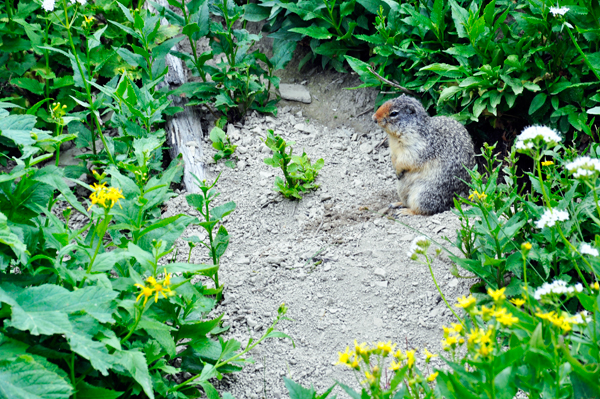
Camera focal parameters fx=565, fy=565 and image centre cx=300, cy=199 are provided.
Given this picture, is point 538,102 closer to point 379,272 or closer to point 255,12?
point 379,272

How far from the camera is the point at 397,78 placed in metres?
5.73

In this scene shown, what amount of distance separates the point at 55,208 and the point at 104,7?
6.49ft

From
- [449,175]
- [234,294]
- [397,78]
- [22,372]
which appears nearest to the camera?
[22,372]

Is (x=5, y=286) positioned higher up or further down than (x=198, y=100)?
higher up

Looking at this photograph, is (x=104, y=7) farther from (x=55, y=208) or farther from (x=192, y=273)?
(x=192, y=273)

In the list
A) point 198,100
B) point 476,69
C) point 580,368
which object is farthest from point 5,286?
point 476,69

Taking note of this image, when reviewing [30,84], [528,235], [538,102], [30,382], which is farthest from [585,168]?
[30,84]

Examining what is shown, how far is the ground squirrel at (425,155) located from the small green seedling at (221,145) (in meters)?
1.42

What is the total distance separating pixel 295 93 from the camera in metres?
6.13

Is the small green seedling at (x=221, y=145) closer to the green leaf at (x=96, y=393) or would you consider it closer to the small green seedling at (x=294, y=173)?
the small green seedling at (x=294, y=173)

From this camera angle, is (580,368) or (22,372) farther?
(22,372)

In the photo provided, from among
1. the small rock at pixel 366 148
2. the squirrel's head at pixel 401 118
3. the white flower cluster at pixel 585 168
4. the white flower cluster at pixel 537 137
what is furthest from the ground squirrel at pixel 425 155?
the white flower cluster at pixel 585 168

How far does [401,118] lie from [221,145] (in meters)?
1.70

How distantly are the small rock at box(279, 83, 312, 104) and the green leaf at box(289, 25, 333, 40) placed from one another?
0.65 metres
